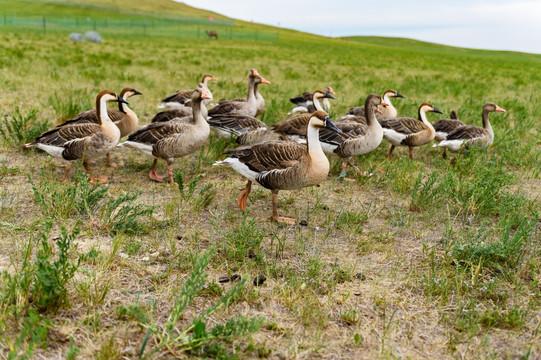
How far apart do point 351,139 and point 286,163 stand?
230 centimetres

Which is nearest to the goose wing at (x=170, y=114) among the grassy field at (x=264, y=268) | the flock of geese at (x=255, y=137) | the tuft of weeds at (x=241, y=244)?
the flock of geese at (x=255, y=137)

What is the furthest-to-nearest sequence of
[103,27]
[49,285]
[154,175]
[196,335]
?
[103,27] < [154,175] < [49,285] < [196,335]

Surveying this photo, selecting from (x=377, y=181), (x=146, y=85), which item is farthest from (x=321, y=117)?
(x=146, y=85)

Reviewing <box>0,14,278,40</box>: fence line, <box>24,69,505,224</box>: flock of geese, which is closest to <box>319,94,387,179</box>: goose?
<box>24,69,505,224</box>: flock of geese

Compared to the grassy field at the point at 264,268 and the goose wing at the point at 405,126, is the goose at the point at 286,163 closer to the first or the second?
the grassy field at the point at 264,268

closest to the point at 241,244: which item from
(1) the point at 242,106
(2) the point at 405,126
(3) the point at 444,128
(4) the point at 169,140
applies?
(4) the point at 169,140

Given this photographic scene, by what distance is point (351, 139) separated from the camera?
7.64 m

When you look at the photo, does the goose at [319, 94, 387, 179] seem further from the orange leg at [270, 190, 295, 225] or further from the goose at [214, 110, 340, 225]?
the orange leg at [270, 190, 295, 225]

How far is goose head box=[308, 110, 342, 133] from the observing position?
586 cm

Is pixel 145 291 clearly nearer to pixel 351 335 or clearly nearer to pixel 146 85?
pixel 351 335

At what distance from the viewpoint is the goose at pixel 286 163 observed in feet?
18.6

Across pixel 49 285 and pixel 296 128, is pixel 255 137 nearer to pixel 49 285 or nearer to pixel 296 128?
pixel 296 128

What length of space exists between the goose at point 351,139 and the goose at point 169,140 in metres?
2.25

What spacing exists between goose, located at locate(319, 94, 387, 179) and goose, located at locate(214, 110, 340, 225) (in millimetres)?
1846
